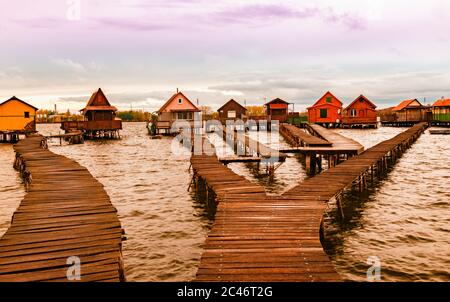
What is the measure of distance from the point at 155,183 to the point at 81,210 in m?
10.6

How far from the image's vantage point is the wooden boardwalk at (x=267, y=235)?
683 centimetres

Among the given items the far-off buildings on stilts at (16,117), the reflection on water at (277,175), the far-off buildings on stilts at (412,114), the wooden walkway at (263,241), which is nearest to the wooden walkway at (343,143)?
the reflection on water at (277,175)

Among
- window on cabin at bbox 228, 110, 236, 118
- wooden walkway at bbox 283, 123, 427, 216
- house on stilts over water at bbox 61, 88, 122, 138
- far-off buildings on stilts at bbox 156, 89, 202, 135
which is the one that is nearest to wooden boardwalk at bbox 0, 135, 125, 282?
wooden walkway at bbox 283, 123, 427, 216

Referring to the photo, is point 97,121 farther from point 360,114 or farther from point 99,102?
point 360,114

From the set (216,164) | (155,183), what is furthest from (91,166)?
(216,164)

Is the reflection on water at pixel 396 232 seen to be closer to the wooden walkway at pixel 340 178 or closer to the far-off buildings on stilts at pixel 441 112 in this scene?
the wooden walkway at pixel 340 178

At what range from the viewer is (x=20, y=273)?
694 cm

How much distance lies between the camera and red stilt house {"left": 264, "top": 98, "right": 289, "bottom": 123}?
7569 cm

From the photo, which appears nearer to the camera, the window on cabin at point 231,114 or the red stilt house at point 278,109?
the red stilt house at point 278,109

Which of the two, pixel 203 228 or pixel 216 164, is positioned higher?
pixel 216 164

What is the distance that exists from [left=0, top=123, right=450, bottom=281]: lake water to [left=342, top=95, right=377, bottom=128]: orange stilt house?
4747 centimetres

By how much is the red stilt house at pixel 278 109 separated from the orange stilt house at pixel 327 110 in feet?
15.8
